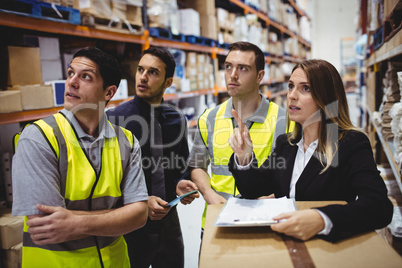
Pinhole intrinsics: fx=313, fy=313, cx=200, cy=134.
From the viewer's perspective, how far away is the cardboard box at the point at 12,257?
2.04 m

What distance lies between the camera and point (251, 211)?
47.5 inches

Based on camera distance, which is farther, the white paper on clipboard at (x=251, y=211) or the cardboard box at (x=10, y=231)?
the cardboard box at (x=10, y=231)

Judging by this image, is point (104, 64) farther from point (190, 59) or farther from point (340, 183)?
point (190, 59)

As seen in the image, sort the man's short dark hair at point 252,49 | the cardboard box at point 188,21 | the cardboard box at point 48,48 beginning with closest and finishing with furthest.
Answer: the man's short dark hair at point 252,49 → the cardboard box at point 48,48 → the cardboard box at point 188,21

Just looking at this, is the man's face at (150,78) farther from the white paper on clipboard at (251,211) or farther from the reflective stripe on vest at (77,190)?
the white paper on clipboard at (251,211)

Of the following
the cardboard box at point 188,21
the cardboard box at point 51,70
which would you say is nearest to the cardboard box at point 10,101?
the cardboard box at point 51,70

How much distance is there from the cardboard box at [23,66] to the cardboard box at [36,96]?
0.08 m

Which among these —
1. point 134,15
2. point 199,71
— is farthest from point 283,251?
point 199,71

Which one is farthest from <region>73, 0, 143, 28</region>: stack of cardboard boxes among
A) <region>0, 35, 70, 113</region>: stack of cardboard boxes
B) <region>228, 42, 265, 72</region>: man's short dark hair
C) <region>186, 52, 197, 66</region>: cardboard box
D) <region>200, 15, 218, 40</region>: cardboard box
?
<region>200, 15, 218, 40</region>: cardboard box

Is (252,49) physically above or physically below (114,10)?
below

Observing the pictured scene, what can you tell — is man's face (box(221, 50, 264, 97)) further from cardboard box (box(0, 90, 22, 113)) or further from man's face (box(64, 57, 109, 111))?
cardboard box (box(0, 90, 22, 113))

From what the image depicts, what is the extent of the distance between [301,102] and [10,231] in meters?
1.96

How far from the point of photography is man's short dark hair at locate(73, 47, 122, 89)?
1.54 metres

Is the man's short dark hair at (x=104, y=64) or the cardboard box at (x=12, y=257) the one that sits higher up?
the man's short dark hair at (x=104, y=64)
